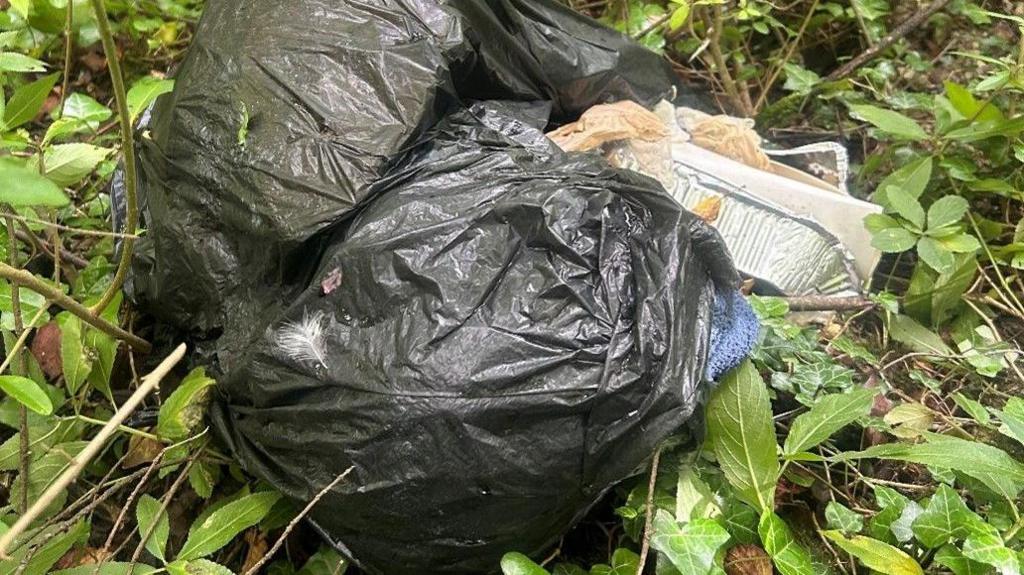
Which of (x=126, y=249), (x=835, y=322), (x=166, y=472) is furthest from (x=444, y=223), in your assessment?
(x=835, y=322)

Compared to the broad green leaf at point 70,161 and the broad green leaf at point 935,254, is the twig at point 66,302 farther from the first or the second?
the broad green leaf at point 935,254

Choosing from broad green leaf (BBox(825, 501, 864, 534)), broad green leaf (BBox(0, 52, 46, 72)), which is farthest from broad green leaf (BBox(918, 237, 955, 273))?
broad green leaf (BBox(0, 52, 46, 72))

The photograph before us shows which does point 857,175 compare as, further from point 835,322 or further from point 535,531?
point 535,531

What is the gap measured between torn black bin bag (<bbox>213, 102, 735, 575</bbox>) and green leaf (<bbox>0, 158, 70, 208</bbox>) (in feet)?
1.53

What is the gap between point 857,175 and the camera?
1609 mm

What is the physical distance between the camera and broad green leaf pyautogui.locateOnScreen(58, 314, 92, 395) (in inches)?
40.1

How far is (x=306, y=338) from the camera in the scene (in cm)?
93

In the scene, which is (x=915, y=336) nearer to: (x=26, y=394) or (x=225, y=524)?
(x=225, y=524)

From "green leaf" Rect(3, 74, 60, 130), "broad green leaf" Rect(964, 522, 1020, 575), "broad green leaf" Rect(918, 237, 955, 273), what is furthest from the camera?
"broad green leaf" Rect(918, 237, 955, 273)

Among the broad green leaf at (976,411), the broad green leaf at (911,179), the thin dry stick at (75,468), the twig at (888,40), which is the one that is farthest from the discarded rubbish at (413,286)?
the twig at (888,40)

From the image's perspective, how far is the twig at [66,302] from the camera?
688 millimetres

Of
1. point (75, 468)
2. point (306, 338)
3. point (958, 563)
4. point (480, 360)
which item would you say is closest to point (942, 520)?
point (958, 563)

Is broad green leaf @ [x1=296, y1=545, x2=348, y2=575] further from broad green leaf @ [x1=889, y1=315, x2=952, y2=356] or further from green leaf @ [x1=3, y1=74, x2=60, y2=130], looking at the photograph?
broad green leaf @ [x1=889, y1=315, x2=952, y2=356]

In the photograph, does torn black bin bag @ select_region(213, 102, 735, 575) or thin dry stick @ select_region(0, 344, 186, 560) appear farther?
torn black bin bag @ select_region(213, 102, 735, 575)
